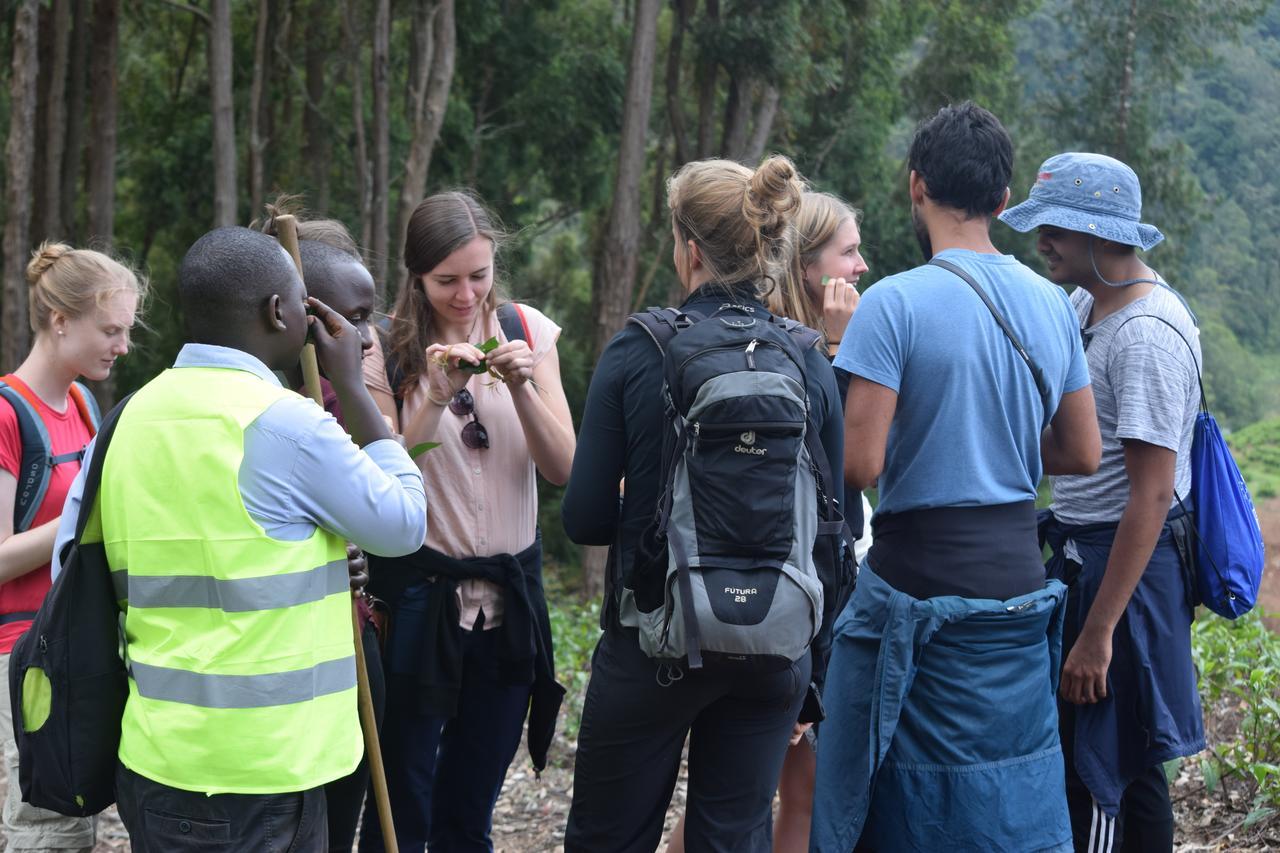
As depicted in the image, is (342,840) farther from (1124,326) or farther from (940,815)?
(1124,326)

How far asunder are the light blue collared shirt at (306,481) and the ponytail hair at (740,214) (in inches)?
35.3

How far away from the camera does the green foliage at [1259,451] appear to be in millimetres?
30516

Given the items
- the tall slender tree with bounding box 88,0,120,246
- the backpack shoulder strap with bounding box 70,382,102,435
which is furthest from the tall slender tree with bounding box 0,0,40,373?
the backpack shoulder strap with bounding box 70,382,102,435

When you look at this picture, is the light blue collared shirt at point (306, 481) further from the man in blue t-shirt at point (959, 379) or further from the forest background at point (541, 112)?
the forest background at point (541, 112)

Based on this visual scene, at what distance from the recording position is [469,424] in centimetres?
328

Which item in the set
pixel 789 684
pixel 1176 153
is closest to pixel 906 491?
pixel 789 684

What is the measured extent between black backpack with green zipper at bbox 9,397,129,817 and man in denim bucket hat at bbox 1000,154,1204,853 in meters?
2.30

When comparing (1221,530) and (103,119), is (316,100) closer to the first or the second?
(103,119)

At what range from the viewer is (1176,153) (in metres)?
23.5

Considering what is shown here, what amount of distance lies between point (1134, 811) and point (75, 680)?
104 inches

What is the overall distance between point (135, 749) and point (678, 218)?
5.16 feet

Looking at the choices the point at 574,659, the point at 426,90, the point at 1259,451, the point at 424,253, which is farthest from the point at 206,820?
the point at 1259,451

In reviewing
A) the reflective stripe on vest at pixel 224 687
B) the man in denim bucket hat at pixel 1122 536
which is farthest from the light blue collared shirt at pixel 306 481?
the man in denim bucket hat at pixel 1122 536

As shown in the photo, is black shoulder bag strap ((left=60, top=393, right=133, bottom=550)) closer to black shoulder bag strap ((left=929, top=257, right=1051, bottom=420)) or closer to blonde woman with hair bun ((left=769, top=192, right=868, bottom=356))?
black shoulder bag strap ((left=929, top=257, right=1051, bottom=420))
